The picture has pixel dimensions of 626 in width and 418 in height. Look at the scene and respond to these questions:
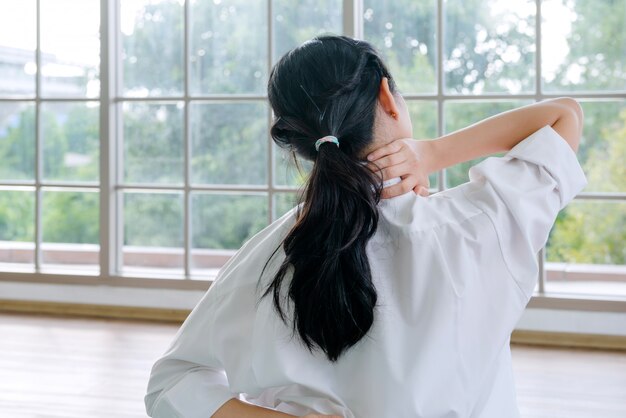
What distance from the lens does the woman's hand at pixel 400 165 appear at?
47.2 inches

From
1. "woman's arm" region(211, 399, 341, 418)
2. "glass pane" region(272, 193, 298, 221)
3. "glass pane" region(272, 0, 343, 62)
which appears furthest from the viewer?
"glass pane" region(272, 193, 298, 221)

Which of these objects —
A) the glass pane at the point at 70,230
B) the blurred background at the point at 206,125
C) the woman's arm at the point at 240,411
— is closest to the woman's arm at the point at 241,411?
the woman's arm at the point at 240,411

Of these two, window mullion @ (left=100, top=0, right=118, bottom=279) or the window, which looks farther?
window mullion @ (left=100, top=0, right=118, bottom=279)

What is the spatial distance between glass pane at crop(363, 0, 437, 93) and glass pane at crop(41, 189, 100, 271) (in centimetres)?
198

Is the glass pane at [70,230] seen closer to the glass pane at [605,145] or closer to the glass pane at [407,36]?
the glass pane at [407,36]

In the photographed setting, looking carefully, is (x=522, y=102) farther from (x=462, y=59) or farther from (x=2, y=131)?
(x=2, y=131)

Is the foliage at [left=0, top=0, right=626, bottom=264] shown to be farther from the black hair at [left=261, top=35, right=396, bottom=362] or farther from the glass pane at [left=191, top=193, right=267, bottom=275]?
the black hair at [left=261, top=35, right=396, bottom=362]

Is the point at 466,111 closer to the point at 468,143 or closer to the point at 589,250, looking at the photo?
the point at 589,250

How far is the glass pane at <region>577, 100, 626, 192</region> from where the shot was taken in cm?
414

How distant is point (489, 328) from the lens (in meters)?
1.09

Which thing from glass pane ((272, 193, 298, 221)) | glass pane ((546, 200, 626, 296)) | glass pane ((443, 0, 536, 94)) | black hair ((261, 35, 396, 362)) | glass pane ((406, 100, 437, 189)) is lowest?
glass pane ((546, 200, 626, 296))

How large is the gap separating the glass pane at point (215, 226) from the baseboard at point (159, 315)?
0.33 metres

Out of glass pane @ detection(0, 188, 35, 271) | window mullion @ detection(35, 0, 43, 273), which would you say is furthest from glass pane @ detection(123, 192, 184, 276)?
glass pane @ detection(0, 188, 35, 271)

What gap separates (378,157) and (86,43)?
4.09m
